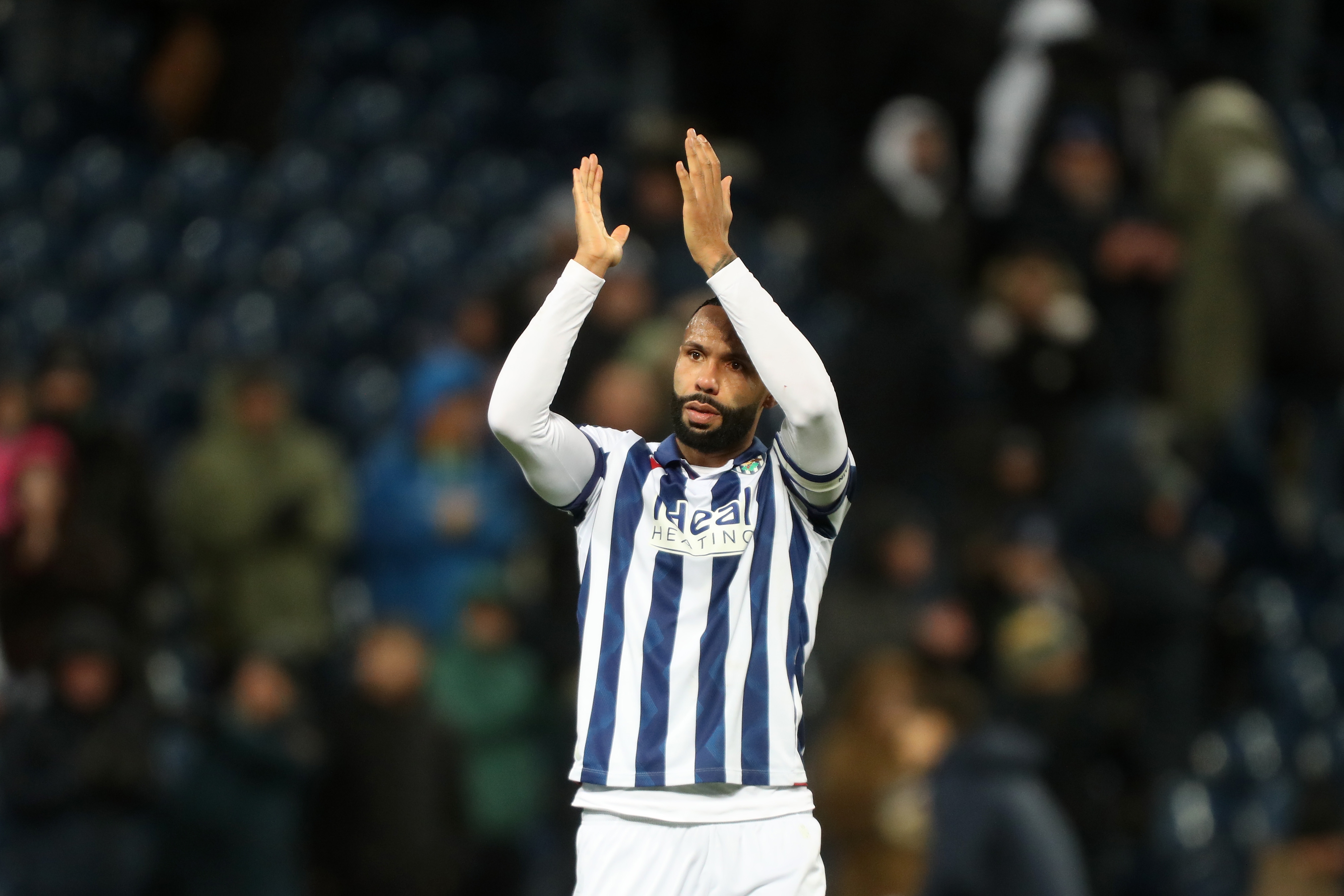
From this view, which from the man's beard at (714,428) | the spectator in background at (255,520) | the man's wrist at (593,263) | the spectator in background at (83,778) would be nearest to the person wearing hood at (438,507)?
the spectator in background at (255,520)

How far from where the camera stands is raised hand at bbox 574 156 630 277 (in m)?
4.24

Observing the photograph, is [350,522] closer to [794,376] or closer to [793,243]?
[793,243]

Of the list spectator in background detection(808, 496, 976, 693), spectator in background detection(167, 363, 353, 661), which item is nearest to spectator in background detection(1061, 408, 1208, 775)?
spectator in background detection(808, 496, 976, 693)

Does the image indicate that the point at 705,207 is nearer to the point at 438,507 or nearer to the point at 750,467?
the point at 750,467

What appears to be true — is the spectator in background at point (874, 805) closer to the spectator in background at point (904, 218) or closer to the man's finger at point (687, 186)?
the spectator in background at point (904, 218)

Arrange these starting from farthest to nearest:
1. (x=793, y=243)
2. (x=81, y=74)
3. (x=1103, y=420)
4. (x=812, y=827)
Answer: (x=81, y=74)
(x=793, y=243)
(x=1103, y=420)
(x=812, y=827)

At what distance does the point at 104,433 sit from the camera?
8.68 meters

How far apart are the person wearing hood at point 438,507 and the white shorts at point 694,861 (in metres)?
4.94

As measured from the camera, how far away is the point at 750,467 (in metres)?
4.43

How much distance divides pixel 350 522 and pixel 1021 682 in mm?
3285

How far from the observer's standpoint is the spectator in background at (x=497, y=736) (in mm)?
8727

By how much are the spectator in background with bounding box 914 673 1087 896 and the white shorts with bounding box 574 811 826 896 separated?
9.26 feet

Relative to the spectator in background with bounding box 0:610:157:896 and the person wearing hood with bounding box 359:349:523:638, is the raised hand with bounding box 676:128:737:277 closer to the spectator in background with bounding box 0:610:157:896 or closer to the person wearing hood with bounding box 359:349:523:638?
the spectator in background with bounding box 0:610:157:896

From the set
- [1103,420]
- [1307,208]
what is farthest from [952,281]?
[1307,208]
